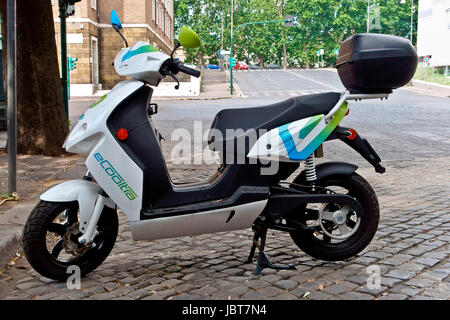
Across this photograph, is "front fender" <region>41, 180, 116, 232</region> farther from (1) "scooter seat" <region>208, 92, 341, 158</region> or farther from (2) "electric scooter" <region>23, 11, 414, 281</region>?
(1) "scooter seat" <region>208, 92, 341, 158</region>

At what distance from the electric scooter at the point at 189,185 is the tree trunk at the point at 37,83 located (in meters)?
5.10

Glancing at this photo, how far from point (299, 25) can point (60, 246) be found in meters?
91.0

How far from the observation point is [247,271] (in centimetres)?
387

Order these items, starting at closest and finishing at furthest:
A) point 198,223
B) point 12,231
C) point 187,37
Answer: point 187,37
point 198,223
point 12,231

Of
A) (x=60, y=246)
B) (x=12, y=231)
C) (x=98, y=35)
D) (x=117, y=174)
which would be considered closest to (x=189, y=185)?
(x=117, y=174)

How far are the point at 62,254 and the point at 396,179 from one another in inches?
188

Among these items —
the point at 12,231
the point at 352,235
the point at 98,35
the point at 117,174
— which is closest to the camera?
the point at 117,174

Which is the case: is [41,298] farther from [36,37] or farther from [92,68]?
[92,68]

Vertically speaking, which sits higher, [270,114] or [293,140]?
[270,114]

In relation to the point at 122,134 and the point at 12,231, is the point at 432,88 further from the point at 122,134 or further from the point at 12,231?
the point at 122,134

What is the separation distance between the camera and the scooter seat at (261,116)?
373cm

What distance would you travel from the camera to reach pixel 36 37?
8.55m

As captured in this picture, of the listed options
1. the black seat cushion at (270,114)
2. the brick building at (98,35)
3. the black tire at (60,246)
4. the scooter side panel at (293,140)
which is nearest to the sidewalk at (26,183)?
the black tire at (60,246)

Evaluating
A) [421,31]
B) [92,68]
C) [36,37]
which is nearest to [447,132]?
[36,37]
